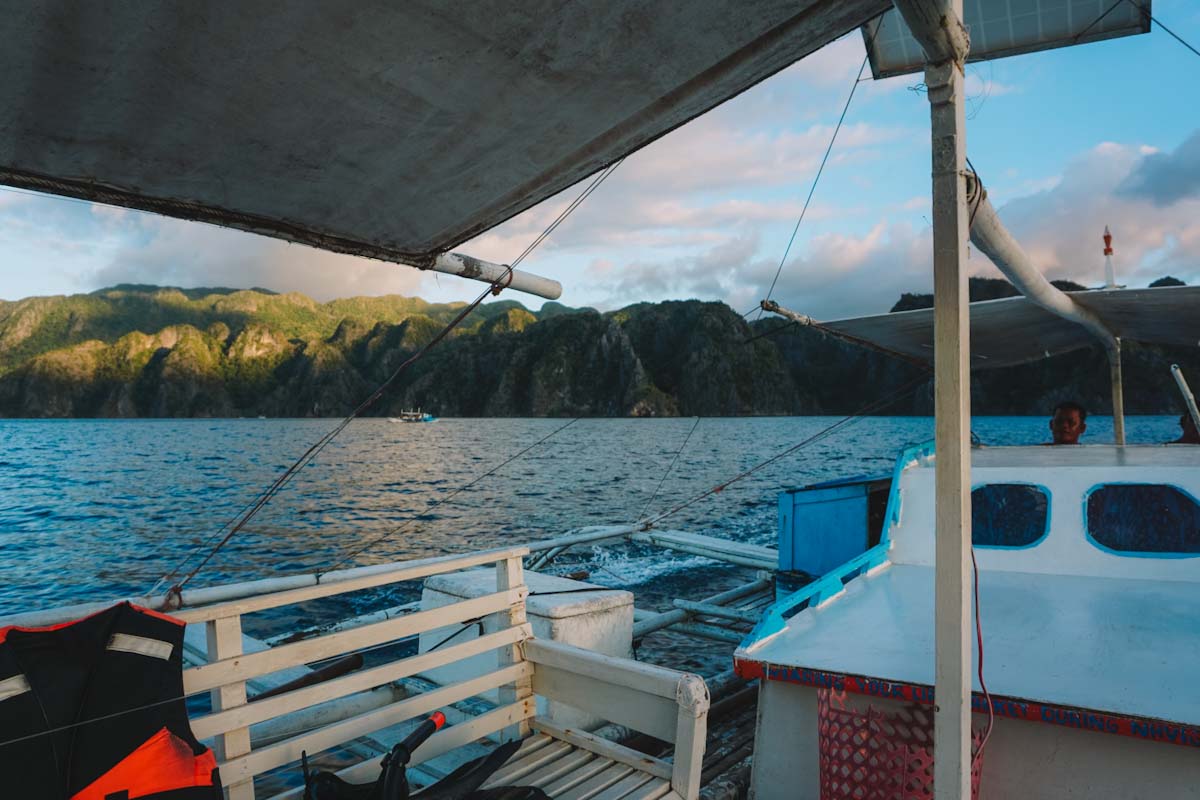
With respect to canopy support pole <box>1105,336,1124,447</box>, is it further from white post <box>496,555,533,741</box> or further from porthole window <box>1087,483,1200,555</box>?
white post <box>496,555,533,741</box>

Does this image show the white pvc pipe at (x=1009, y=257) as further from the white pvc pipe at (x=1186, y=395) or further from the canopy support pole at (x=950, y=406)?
the white pvc pipe at (x=1186, y=395)

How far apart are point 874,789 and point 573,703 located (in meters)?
1.81

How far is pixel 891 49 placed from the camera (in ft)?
20.9

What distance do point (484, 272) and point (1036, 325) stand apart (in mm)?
8060

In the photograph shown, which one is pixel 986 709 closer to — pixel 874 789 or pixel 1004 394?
pixel 874 789

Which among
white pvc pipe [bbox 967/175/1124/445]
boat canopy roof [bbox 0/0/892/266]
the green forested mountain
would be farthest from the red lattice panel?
the green forested mountain

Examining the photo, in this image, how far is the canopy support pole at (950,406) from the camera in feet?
10.1

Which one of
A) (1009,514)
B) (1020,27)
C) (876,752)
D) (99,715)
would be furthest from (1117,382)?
(99,715)

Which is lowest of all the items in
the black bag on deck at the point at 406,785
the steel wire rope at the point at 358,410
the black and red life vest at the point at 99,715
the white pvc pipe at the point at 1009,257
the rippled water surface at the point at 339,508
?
the rippled water surface at the point at 339,508

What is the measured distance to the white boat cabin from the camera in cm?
364

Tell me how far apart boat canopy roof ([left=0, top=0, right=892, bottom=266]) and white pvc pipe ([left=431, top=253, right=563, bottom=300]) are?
40.2 inches

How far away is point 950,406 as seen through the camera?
3.17 m

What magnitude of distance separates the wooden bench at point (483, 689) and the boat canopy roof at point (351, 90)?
234 centimetres

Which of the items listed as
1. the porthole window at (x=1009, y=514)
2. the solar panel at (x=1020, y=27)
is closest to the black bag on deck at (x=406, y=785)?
the porthole window at (x=1009, y=514)
